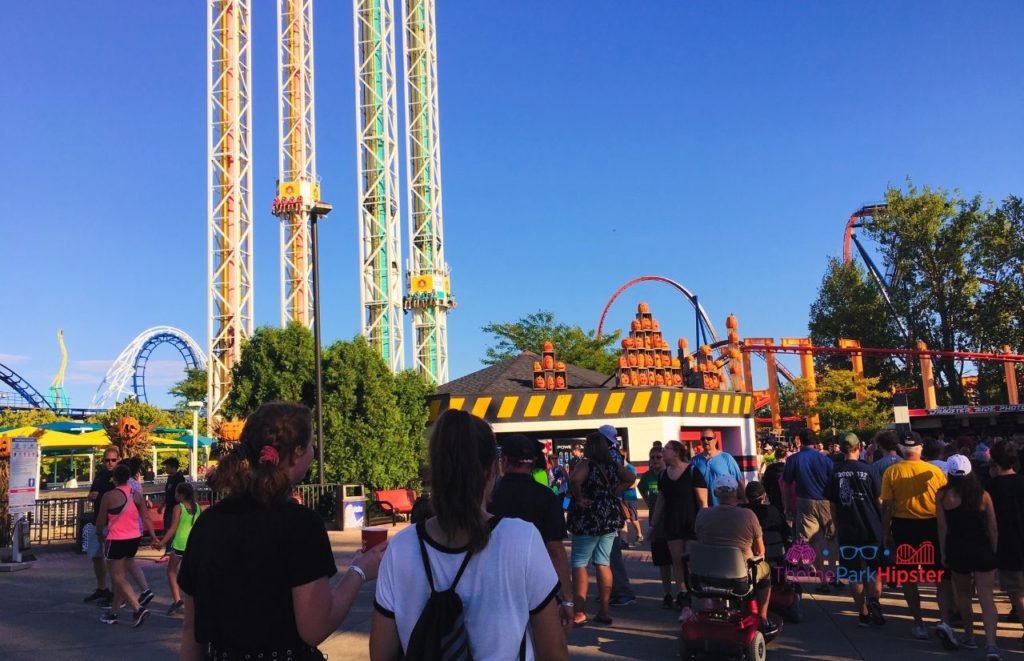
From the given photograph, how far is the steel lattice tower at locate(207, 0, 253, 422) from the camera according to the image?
5006 centimetres

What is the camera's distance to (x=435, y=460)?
2.66 metres

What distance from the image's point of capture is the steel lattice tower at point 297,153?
166 ft

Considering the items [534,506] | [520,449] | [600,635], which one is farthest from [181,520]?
[534,506]

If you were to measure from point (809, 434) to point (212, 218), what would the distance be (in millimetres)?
46726

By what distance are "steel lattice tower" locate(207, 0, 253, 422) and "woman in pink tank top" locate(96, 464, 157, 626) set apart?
42645mm

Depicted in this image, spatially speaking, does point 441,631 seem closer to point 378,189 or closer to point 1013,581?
point 1013,581

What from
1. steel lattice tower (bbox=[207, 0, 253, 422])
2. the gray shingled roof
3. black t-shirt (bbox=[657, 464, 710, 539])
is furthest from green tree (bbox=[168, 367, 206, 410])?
black t-shirt (bbox=[657, 464, 710, 539])

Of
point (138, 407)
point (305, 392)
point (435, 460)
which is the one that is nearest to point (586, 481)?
point (435, 460)

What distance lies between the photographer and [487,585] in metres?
2.50

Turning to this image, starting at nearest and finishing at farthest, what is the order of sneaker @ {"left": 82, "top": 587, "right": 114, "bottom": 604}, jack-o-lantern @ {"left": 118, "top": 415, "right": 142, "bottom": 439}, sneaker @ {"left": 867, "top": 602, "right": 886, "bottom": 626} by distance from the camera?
1. sneaker @ {"left": 867, "top": 602, "right": 886, "bottom": 626}
2. sneaker @ {"left": 82, "top": 587, "right": 114, "bottom": 604}
3. jack-o-lantern @ {"left": 118, "top": 415, "right": 142, "bottom": 439}

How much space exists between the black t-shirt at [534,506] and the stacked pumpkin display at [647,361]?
18.6m

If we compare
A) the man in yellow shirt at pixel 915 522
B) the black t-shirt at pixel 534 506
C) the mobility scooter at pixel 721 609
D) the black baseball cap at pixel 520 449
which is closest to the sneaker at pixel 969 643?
the man in yellow shirt at pixel 915 522

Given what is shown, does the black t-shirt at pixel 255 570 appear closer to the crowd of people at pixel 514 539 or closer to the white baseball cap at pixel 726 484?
the crowd of people at pixel 514 539

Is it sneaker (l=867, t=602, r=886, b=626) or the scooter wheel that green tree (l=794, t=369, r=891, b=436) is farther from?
the scooter wheel
